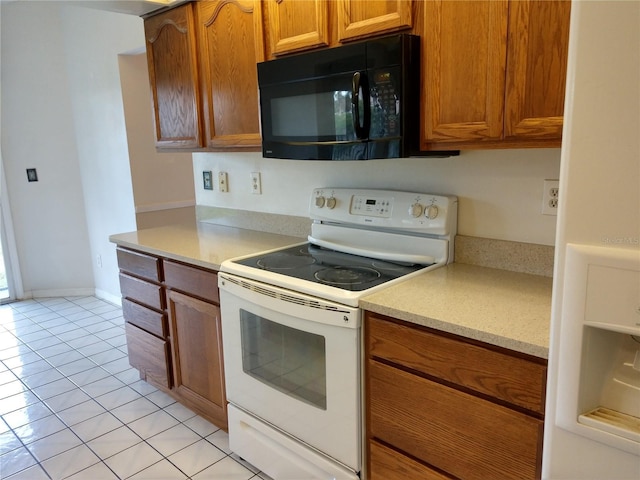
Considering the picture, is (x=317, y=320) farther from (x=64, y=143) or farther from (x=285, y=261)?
(x=64, y=143)

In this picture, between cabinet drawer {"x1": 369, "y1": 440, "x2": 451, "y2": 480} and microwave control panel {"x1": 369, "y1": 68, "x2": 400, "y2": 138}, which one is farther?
microwave control panel {"x1": 369, "y1": 68, "x2": 400, "y2": 138}

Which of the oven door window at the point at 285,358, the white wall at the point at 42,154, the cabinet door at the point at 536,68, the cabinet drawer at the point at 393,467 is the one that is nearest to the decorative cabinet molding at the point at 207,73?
the oven door window at the point at 285,358

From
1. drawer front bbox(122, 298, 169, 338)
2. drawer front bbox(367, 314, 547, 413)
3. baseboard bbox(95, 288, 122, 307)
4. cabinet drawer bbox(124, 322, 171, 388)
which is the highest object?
drawer front bbox(367, 314, 547, 413)

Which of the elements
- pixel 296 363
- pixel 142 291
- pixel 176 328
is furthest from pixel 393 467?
pixel 142 291

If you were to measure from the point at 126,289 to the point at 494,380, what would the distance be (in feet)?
6.59

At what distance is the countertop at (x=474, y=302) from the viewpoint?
1223 mm

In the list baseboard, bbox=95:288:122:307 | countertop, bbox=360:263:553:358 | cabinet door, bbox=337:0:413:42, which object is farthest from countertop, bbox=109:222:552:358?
baseboard, bbox=95:288:122:307

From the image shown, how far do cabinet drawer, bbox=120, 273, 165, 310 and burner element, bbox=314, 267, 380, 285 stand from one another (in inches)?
38.7

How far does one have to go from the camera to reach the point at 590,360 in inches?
36.3

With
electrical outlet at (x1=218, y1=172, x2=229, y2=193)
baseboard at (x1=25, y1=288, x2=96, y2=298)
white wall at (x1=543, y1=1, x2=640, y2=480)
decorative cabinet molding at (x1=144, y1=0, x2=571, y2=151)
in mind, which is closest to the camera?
white wall at (x1=543, y1=1, x2=640, y2=480)

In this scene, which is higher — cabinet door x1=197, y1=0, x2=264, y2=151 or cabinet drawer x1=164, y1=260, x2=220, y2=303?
cabinet door x1=197, y1=0, x2=264, y2=151

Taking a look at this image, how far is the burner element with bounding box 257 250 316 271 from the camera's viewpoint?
189cm

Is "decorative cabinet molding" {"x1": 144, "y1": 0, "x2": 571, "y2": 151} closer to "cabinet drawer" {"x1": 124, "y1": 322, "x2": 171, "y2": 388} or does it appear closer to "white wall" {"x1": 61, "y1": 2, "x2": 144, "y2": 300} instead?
"cabinet drawer" {"x1": 124, "y1": 322, "x2": 171, "y2": 388}

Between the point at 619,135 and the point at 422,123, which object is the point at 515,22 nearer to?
the point at 422,123
